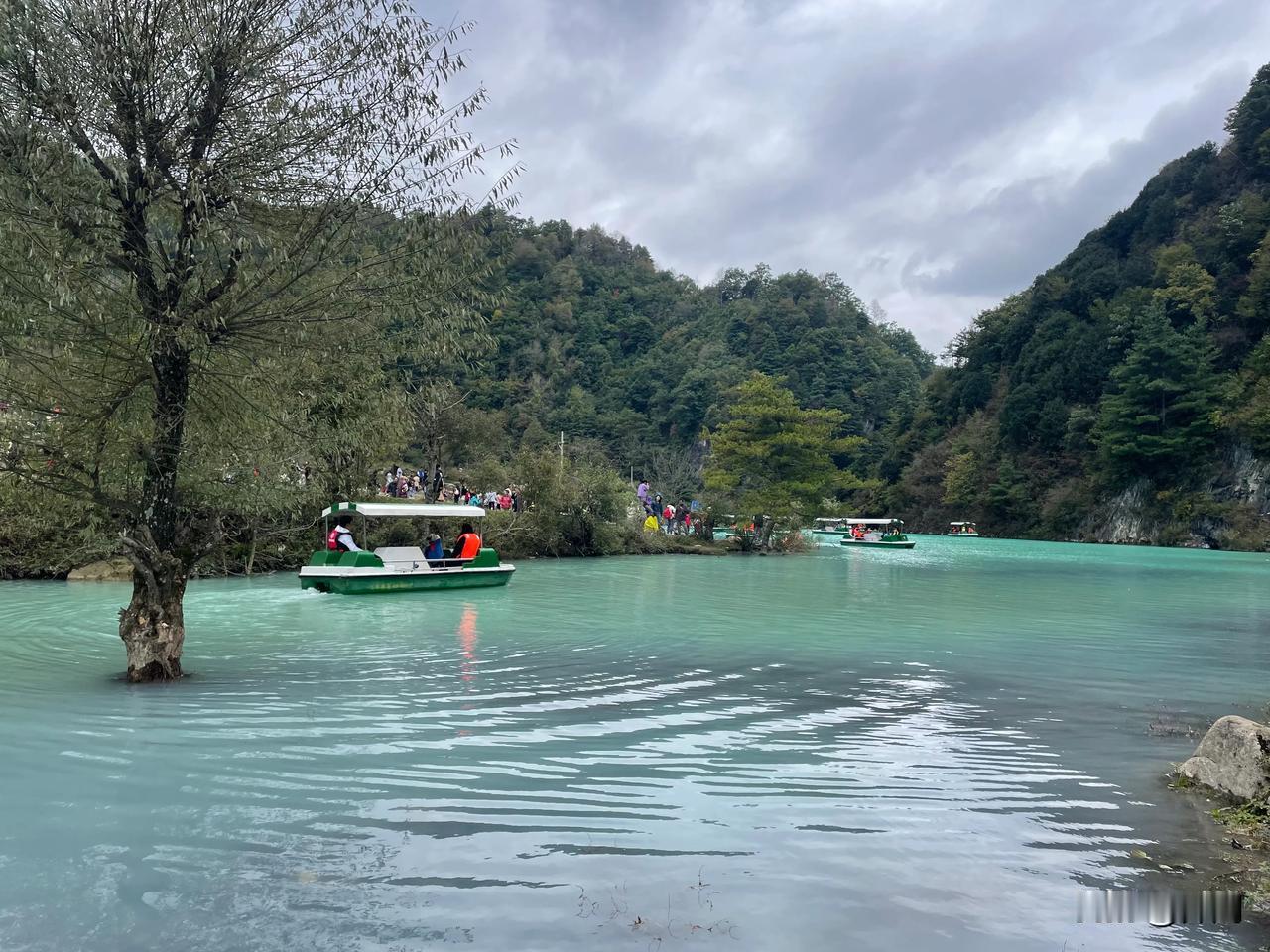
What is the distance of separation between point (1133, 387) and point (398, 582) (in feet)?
189

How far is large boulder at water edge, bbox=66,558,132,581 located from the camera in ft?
72.0

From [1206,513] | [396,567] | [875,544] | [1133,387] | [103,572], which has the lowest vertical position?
[103,572]

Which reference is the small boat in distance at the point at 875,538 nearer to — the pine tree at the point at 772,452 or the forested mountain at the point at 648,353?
the pine tree at the point at 772,452

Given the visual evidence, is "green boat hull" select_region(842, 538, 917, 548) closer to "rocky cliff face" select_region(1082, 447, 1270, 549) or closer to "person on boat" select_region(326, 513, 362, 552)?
"rocky cliff face" select_region(1082, 447, 1270, 549)

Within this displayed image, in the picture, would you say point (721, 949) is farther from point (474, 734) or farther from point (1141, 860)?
point (474, 734)

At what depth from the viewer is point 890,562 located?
1487 inches

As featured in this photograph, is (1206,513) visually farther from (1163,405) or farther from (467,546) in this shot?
(467,546)

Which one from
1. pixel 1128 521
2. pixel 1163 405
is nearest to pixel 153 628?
pixel 1163 405

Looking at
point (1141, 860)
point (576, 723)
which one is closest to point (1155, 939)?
point (1141, 860)

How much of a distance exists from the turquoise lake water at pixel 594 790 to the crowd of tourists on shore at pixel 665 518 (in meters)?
27.7

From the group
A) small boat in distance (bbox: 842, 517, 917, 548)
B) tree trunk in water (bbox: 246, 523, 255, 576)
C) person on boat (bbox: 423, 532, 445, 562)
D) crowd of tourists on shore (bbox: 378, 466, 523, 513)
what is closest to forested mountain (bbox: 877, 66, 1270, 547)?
small boat in distance (bbox: 842, 517, 917, 548)

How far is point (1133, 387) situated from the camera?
6244 cm

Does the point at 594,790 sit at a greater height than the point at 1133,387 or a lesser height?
lesser

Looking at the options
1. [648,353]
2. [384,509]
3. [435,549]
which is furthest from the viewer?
[648,353]
